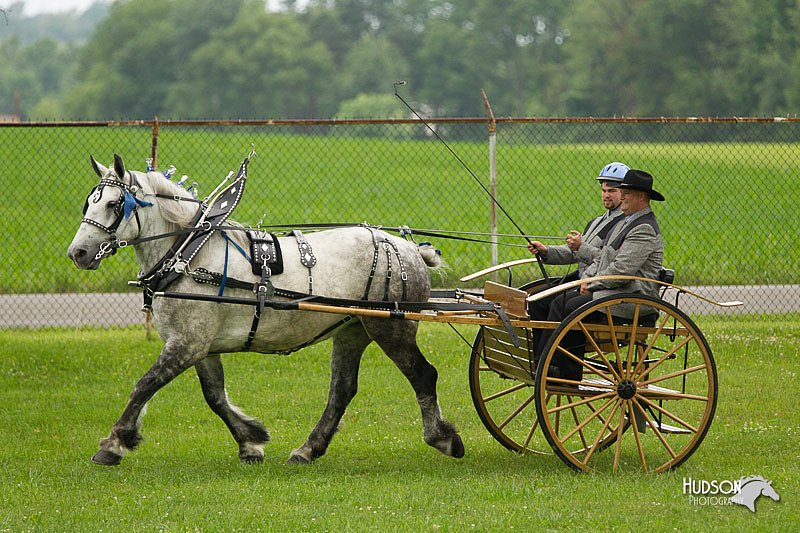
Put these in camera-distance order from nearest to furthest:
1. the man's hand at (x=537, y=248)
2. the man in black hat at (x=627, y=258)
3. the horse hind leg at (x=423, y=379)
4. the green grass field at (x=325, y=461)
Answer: the green grass field at (x=325, y=461) < the man in black hat at (x=627, y=258) < the man's hand at (x=537, y=248) < the horse hind leg at (x=423, y=379)

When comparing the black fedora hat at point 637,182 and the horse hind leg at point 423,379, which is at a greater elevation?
the black fedora hat at point 637,182

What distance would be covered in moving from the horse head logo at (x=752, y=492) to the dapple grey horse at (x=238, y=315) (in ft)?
6.65

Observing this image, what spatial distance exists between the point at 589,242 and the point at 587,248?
0.23 m

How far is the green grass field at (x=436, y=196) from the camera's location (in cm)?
1666

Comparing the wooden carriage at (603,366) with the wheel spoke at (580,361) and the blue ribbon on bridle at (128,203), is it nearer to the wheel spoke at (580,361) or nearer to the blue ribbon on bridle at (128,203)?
the wheel spoke at (580,361)

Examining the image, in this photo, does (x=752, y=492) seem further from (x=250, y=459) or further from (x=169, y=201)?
(x=169, y=201)

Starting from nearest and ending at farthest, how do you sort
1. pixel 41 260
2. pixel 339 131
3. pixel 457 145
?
pixel 41 260 → pixel 457 145 → pixel 339 131

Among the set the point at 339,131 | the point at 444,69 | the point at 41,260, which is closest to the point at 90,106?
the point at 444,69

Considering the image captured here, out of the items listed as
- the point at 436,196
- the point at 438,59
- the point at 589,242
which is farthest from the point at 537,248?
the point at 438,59

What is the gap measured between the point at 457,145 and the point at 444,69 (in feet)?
141

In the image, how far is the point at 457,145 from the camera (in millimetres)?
33719

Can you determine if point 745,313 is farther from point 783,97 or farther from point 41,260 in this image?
point 783,97

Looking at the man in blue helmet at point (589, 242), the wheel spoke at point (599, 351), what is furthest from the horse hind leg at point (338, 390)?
the wheel spoke at point (599, 351)

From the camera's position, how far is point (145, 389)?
689 centimetres
